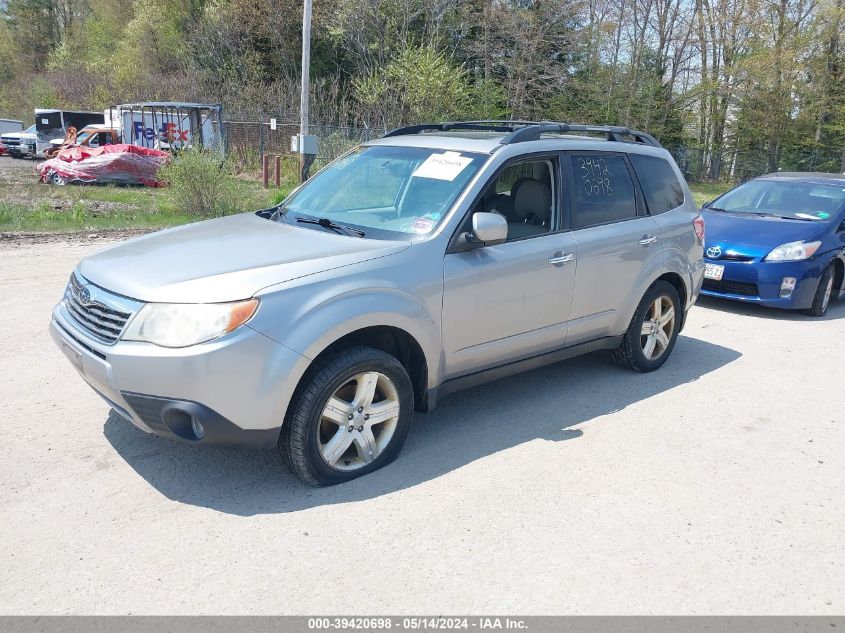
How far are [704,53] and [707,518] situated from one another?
3947cm

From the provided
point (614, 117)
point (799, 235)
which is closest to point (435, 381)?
point (799, 235)

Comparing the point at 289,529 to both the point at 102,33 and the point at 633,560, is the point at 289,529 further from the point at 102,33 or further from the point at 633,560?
the point at 102,33

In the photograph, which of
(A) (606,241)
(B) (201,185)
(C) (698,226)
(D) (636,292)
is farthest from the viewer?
(B) (201,185)

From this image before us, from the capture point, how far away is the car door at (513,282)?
4.27 metres

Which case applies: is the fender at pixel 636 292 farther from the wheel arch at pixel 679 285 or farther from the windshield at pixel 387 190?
the windshield at pixel 387 190

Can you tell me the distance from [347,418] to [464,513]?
0.78m

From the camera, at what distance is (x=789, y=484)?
4.14m

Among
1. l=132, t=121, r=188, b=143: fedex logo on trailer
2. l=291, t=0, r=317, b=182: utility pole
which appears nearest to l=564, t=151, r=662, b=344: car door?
l=291, t=0, r=317, b=182: utility pole

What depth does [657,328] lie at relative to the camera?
19.6ft

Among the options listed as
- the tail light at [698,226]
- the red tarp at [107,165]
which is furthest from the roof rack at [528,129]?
the red tarp at [107,165]

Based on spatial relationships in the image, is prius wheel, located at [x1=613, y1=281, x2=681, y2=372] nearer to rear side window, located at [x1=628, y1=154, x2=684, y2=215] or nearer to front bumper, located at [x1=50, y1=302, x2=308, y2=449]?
rear side window, located at [x1=628, y1=154, x2=684, y2=215]

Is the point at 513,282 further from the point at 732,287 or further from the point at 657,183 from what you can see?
the point at 732,287

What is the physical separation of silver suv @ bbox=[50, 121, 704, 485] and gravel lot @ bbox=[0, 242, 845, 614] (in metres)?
0.39

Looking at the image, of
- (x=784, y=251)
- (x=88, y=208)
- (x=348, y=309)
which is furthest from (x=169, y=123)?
(x=348, y=309)
